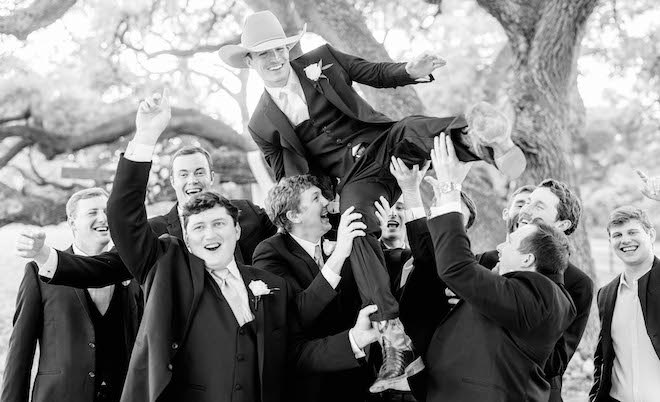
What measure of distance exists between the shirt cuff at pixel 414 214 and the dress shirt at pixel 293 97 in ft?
3.12

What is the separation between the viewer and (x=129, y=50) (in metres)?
13.4

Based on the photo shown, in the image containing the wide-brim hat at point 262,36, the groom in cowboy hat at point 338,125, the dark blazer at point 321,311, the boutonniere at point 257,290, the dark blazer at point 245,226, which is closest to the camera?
the boutonniere at point 257,290

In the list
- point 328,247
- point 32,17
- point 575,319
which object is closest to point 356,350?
point 328,247

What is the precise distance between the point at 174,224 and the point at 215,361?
4.28 feet

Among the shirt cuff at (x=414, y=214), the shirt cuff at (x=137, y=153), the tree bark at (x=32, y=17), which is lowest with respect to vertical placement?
the shirt cuff at (x=414, y=214)

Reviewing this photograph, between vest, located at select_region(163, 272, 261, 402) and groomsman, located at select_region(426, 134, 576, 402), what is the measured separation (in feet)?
2.74

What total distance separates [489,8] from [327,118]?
4.58 metres

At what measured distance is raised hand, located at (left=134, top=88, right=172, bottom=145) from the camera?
321 cm

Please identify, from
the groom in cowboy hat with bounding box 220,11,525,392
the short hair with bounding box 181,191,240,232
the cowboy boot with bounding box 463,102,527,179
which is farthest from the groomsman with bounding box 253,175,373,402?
the cowboy boot with bounding box 463,102,527,179

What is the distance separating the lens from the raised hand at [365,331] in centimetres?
347

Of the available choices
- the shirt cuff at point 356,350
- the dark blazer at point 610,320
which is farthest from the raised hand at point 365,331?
the dark blazer at point 610,320

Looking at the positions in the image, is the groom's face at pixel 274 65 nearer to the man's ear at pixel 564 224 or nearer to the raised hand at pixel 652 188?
the man's ear at pixel 564 224

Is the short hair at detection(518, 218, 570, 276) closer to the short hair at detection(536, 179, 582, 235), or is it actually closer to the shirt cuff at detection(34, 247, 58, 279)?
the short hair at detection(536, 179, 582, 235)

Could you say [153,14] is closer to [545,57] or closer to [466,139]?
[545,57]
